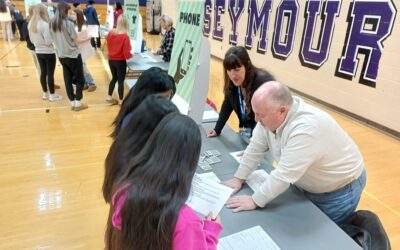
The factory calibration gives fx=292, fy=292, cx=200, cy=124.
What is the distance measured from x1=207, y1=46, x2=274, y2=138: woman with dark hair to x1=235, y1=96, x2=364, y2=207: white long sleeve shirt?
47 cm

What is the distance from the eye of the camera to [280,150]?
1.42m

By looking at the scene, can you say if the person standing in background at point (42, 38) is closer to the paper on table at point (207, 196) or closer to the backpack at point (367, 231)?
the paper on table at point (207, 196)

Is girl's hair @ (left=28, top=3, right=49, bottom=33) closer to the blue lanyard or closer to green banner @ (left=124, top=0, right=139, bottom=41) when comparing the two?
green banner @ (left=124, top=0, right=139, bottom=41)

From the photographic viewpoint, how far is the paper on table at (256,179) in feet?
4.82

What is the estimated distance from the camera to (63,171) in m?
2.82

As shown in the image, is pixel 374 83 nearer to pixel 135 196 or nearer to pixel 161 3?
pixel 135 196

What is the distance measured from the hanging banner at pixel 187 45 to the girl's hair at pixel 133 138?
3.05ft

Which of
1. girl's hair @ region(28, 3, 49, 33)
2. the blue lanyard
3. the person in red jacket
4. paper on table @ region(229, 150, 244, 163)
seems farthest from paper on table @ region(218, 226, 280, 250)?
girl's hair @ region(28, 3, 49, 33)

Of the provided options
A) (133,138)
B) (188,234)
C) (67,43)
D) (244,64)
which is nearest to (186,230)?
(188,234)

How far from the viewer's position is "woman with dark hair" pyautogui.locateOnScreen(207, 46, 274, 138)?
73.5 inches

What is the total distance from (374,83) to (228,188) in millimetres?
3417

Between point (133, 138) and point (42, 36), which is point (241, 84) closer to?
point (133, 138)

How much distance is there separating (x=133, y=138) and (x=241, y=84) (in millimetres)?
1115

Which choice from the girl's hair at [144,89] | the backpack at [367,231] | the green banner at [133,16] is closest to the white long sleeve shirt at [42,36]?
the green banner at [133,16]
